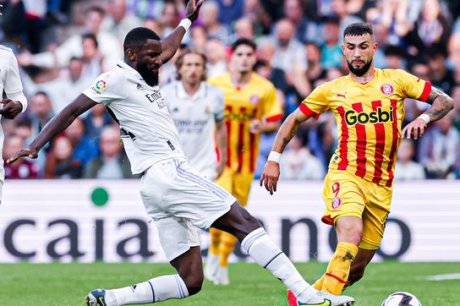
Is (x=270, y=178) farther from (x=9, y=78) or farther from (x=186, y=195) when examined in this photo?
(x=9, y=78)

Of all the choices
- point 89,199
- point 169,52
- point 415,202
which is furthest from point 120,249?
point 169,52

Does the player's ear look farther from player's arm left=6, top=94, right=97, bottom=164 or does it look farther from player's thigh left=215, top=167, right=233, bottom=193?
player's thigh left=215, top=167, right=233, bottom=193

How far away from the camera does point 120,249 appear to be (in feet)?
53.8

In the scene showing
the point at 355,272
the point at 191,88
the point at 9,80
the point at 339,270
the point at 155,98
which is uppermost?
the point at 9,80

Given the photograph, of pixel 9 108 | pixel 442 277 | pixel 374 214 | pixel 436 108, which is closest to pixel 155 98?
pixel 9 108

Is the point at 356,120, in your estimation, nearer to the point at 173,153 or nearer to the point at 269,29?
the point at 173,153

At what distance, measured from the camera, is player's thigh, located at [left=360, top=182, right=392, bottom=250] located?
9.53 meters

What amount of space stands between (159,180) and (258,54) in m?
10.8

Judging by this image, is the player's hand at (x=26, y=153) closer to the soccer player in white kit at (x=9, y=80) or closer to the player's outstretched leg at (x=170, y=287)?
the soccer player in white kit at (x=9, y=80)

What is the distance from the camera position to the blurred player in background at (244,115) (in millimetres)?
14391

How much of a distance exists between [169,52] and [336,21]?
33.4 feet

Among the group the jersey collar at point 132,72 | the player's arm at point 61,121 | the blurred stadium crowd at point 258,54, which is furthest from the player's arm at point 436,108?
the blurred stadium crowd at point 258,54

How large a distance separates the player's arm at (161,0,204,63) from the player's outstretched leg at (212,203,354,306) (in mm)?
1465

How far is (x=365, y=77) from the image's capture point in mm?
9695
